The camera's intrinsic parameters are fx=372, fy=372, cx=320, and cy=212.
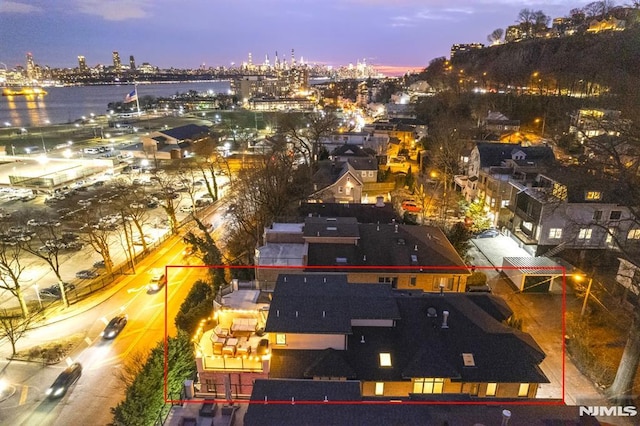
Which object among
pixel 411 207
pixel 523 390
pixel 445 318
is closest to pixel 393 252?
pixel 445 318

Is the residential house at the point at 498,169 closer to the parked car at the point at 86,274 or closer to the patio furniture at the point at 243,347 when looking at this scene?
the patio furniture at the point at 243,347

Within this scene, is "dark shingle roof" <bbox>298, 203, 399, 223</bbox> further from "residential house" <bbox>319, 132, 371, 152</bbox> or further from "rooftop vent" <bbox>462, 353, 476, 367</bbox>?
"residential house" <bbox>319, 132, 371, 152</bbox>

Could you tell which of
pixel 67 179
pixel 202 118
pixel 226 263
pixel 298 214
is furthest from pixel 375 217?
pixel 202 118

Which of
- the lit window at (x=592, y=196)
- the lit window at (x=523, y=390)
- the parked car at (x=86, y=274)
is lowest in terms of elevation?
the parked car at (x=86, y=274)

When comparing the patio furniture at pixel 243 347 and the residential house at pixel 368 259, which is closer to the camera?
the patio furniture at pixel 243 347

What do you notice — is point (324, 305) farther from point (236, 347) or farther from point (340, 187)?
point (340, 187)

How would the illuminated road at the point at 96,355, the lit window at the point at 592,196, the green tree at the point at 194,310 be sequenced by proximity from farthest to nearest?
the lit window at the point at 592,196 → the green tree at the point at 194,310 → the illuminated road at the point at 96,355

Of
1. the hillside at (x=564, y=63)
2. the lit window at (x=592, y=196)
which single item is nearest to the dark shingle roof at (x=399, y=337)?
the lit window at (x=592, y=196)
